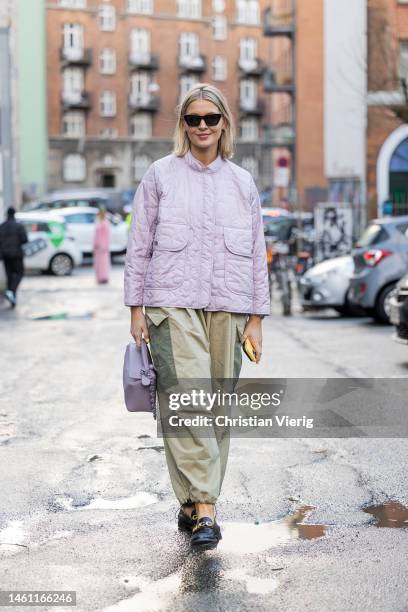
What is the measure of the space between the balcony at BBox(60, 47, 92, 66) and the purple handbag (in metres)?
79.1

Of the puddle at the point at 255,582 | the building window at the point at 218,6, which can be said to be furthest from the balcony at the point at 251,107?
the puddle at the point at 255,582

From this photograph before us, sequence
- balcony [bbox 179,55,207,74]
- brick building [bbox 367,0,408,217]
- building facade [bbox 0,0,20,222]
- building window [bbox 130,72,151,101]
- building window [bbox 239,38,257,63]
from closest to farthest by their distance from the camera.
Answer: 1. building facade [bbox 0,0,20,222]
2. brick building [bbox 367,0,408,217]
3. building window [bbox 130,72,151,101]
4. balcony [bbox 179,55,207,74]
5. building window [bbox 239,38,257,63]

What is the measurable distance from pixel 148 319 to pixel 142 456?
2.10 m

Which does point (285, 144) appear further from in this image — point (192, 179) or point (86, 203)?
point (192, 179)

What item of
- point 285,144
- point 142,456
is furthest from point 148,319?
point 285,144

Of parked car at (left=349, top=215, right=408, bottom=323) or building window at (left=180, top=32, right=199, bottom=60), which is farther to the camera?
building window at (left=180, top=32, right=199, bottom=60)

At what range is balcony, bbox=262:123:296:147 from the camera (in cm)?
6051

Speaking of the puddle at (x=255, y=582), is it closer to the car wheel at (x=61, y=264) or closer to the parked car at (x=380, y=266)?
the parked car at (x=380, y=266)

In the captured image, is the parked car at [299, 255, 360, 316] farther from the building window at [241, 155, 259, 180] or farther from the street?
the building window at [241, 155, 259, 180]

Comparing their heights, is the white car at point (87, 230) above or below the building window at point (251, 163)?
below

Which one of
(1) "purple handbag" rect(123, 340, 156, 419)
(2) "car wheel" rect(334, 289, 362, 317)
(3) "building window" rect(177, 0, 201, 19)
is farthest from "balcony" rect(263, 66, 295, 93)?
(1) "purple handbag" rect(123, 340, 156, 419)

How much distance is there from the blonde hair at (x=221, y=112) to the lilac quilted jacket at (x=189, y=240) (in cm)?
7

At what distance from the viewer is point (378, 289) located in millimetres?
16656
